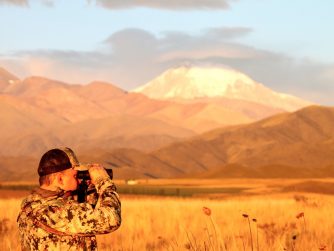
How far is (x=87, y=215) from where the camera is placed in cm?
508

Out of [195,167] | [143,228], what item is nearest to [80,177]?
[143,228]

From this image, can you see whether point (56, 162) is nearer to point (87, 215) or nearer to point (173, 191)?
point (87, 215)

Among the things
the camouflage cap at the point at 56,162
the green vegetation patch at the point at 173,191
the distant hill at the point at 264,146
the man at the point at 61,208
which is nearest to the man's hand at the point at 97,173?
the man at the point at 61,208

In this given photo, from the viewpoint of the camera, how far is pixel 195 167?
16562cm

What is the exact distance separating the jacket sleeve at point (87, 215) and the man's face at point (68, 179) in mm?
146

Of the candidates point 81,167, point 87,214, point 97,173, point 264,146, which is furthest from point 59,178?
point 264,146

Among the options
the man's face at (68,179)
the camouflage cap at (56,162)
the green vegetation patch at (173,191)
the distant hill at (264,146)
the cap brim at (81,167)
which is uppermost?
the distant hill at (264,146)

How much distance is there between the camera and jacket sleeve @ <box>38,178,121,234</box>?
16.5 feet

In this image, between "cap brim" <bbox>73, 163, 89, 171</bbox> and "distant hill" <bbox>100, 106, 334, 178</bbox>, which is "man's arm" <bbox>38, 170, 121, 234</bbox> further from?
"distant hill" <bbox>100, 106, 334, 178</bbox>

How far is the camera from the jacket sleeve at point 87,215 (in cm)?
504

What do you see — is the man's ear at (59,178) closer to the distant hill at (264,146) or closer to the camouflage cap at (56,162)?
the camouflage cap at (56,162)

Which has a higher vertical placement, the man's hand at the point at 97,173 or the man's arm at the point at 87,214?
the man's hand at the point at 97,173

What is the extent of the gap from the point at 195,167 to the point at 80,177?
160589mm

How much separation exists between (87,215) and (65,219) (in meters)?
0.16
